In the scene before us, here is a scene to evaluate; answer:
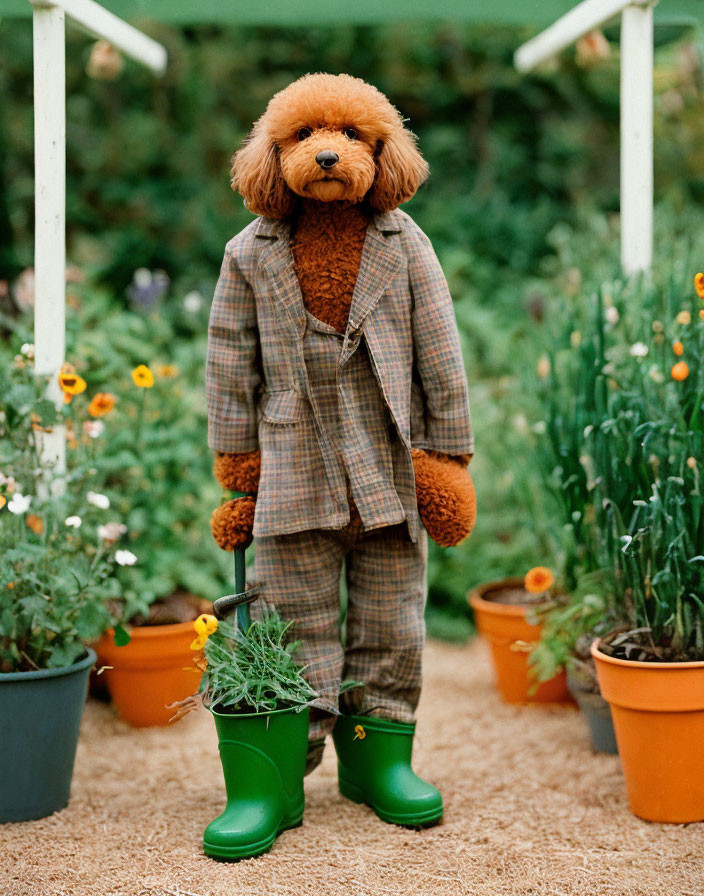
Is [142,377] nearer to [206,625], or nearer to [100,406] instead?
[100,406]

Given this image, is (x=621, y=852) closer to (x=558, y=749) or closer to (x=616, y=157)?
(x=558, y=749)

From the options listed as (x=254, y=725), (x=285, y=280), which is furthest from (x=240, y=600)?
(x=285, y=280)

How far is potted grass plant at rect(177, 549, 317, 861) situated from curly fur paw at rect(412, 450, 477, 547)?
1.35 ft

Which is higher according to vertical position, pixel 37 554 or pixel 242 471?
pixel 242 471

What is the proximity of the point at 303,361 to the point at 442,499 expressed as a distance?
1.43ft

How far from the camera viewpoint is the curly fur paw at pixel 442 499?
219 cm

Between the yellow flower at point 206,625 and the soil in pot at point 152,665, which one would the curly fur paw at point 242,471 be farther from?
the soil in pot at point 152,665

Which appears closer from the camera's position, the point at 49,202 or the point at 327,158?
the point at 327,158

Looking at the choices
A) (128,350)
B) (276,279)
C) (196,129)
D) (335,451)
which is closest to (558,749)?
(335,451)

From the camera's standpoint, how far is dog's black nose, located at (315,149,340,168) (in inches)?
77.2

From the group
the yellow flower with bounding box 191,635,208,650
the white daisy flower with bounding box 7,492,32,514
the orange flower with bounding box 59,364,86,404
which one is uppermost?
the orange flower with bounding box 59,364,86,404

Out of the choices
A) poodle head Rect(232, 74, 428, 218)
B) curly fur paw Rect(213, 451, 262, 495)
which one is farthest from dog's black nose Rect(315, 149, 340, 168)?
curly fur paw Rect(213, 451, 262, 495)

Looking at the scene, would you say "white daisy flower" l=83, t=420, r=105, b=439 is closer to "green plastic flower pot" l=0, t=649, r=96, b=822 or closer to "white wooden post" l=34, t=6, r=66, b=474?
"white wooden post" l=34, t=6, r=66, b=474

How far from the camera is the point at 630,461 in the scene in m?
2.37
